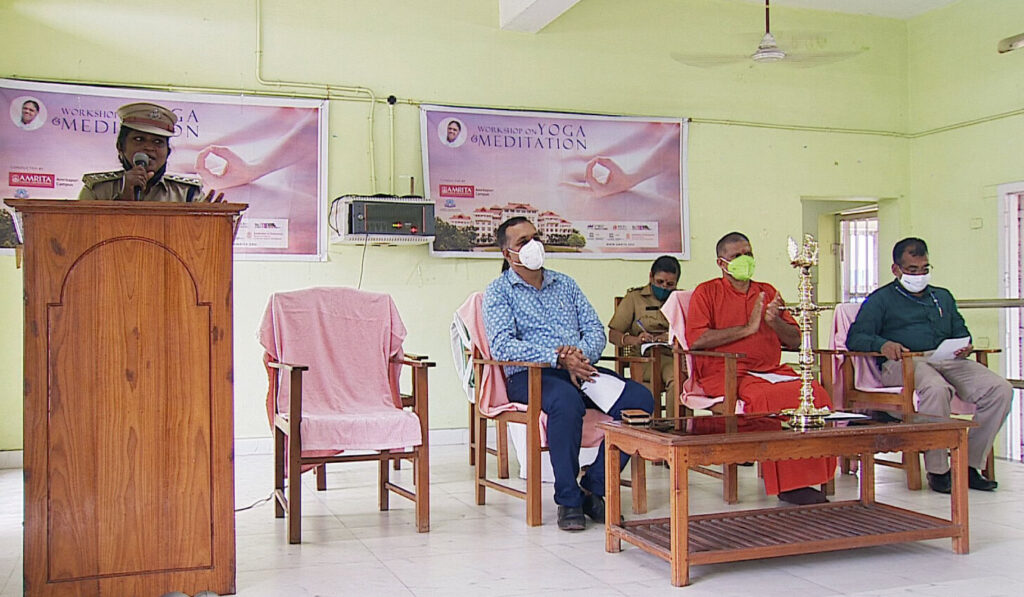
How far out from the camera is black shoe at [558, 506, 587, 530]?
3973mm

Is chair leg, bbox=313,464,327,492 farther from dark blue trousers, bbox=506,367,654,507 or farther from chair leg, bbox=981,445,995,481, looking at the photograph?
chair leg, bbox=981,445,995,481

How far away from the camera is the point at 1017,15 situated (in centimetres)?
678

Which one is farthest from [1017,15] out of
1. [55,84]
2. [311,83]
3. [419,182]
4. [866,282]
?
[55,84]

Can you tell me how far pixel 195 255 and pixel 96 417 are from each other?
0.54m

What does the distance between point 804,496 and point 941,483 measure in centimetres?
90

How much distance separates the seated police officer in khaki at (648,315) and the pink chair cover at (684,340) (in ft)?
2.81

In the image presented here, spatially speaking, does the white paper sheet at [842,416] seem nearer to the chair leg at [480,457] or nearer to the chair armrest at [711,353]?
the chair armrest at [711,353]

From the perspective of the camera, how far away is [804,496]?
433cm

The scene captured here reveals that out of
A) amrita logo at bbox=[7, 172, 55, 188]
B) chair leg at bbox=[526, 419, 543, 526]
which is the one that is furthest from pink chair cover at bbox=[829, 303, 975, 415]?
amrita logo at bbox=[7, 172, 55, 188]

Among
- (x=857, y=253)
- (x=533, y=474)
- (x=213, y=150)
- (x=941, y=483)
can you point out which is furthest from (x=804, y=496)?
(x=857, y=253)

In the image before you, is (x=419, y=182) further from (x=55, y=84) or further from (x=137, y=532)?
(x=137, y=532)

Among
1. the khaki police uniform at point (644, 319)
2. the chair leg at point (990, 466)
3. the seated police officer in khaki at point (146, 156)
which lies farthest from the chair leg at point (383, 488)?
the chair leg at point (990, 466)

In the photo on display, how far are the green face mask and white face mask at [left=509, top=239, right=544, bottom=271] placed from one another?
99 centimetres

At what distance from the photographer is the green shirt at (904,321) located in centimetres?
511
